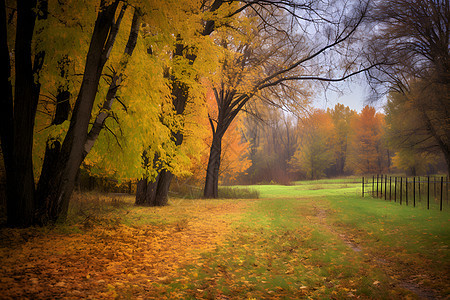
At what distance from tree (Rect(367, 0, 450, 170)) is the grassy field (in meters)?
10.8

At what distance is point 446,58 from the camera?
16.9 m

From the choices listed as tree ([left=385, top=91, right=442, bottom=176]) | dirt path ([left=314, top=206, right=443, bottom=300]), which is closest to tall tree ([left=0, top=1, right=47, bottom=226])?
dirt path ([left=314, top=206, right=443, bottom=300])

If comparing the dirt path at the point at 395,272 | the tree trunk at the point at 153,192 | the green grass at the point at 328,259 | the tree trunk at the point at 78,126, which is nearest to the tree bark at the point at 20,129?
the tree trunk at the point at 78,126

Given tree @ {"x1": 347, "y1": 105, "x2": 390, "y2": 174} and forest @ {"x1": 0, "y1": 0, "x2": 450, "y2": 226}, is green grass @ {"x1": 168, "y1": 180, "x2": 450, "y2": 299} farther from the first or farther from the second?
tree @ {"x1": 347, "y1": 105, "x2": 390, "y2": 174}

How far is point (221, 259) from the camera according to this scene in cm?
619

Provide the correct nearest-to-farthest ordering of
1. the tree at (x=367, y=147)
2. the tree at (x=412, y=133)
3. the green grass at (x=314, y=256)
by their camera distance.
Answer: the green grass at (x=314, y=256)
the tree at (x=412, y=133)
the tree at (x=367, y=147)

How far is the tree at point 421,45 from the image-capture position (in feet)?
57.4

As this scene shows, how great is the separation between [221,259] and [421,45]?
67.5 ft

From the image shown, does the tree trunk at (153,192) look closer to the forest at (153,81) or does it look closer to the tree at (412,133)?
the forest at (153,81)

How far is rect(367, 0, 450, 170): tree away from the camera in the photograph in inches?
689

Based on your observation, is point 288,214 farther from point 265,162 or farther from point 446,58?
point 265,162

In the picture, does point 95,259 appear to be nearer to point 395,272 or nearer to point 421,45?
point 395,272

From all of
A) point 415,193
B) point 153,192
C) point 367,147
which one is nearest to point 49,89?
point 153,192

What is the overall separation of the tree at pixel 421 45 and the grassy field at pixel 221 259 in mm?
10762
